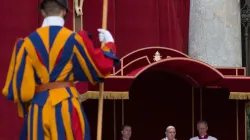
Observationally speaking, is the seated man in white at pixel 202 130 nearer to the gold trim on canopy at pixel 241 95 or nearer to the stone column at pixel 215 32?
the gold trim on canopy at pixel 241 95

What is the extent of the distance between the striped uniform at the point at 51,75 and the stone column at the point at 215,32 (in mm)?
6636

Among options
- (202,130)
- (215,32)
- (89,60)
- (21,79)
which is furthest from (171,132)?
(21,79)

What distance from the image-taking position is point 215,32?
1293 centimetres

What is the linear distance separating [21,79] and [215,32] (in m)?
7.00

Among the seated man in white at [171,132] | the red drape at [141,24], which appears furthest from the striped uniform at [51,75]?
the red drape at [141,24]

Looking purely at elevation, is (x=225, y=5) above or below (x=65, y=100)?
above

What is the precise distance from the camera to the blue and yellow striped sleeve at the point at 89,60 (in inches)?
254

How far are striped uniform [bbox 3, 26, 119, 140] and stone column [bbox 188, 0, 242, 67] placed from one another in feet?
21.8

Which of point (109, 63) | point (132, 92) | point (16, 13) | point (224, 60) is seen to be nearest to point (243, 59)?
point (224, 60)

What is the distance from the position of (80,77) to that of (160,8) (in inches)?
265

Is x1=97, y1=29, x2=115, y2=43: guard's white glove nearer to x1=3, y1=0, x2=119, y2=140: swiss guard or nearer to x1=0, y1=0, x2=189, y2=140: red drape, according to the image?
x1=3, y1=0, x2=119, y2=140: swiss guard

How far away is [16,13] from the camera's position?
10930mm

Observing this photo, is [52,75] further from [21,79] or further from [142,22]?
[142,22]

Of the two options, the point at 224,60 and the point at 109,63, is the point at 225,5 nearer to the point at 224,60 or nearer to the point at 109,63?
the point at 224,60
